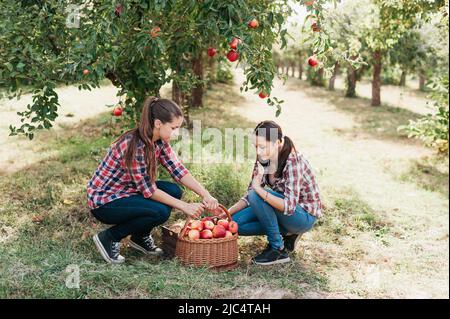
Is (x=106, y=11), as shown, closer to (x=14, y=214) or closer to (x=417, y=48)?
(x=14, y=214)

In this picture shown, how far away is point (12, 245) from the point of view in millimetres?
4465

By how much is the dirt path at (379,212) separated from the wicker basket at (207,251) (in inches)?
A: 31.5

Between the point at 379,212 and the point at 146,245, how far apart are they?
2.92m

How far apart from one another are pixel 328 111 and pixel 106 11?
496 inches

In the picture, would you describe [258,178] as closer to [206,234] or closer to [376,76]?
A: [206,234]

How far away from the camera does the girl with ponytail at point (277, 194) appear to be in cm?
409

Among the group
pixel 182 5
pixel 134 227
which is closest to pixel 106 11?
pixel 182 5

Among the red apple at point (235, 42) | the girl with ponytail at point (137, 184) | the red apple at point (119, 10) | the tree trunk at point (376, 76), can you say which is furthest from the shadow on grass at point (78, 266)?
the tree trunk at point (376, 76)

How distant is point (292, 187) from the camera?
409cm

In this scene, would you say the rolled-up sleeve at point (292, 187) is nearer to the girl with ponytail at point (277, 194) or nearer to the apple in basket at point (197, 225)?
the girl with ponytail at point (277, 194)

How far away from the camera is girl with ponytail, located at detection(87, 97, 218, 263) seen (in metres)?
3.86

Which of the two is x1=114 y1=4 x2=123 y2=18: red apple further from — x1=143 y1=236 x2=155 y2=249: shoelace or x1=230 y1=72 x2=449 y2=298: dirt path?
x1=230 y1=72 x2=449 y2=298: dirt path

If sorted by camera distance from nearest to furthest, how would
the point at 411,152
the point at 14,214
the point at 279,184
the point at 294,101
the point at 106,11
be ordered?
1. the point at 106,11
2. the point at 279,184
3. the point at 14,214
4. the point at 411,152
5. the point at 294,101

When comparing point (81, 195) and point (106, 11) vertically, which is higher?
point (106, 11)
